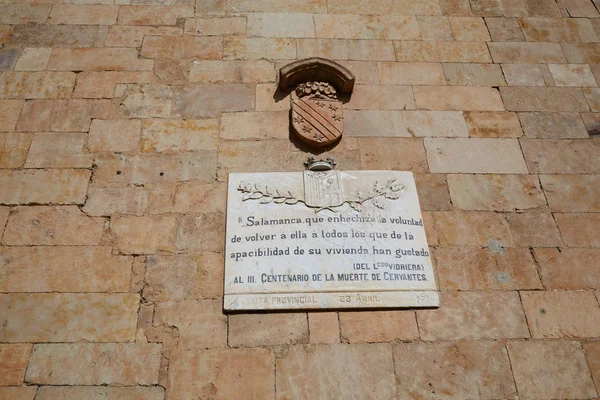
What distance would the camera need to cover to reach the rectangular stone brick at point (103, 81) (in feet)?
13.5

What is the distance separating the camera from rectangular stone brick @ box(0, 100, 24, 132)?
12.9ft

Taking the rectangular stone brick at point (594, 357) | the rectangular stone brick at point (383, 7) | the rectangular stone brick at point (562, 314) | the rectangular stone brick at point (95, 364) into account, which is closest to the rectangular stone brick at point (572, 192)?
the rectangular stone brick at point (562, 314)

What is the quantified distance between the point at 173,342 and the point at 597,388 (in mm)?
2839

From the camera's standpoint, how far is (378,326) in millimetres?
3160

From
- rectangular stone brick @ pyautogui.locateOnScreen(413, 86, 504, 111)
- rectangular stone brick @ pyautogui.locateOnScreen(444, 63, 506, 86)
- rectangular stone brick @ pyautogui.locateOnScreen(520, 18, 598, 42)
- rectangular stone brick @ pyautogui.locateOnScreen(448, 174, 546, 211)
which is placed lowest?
rectangular stone brick @ pyautogui.locateOnScreen(448, 174, 546, 211)

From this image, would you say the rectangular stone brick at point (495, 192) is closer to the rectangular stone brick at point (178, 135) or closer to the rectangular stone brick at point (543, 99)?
the rectangular stone brick at point (543, 99)

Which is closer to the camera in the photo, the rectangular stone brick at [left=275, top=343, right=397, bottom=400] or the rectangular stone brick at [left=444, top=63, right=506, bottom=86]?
the rectangular stone brick at [left=275, top=343, right=397, bottom=400]

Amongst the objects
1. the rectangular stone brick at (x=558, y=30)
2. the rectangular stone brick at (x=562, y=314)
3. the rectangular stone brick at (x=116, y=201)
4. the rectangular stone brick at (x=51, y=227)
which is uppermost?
the rectangular stone brick at (x=558, y=30)

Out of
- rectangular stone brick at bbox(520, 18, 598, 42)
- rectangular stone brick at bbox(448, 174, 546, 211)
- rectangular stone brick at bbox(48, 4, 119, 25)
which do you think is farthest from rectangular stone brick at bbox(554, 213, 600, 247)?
rectangular stone brick at bbox(48, 4, 119, 25)

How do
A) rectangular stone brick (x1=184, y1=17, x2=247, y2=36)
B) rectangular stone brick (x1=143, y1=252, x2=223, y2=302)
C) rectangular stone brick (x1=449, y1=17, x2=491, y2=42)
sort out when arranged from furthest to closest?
rectangular stone brick (x1=449, y1=17, x2=491, y2=42), rectangular stone brick (x1=184, y1=17, x2=247, y2=36), rectangular stone brick (x1=143, y1=252, x2=223, y2=302)

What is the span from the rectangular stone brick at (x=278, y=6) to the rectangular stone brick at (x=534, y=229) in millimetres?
2810

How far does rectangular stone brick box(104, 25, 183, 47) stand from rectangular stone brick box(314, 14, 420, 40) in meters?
1.45

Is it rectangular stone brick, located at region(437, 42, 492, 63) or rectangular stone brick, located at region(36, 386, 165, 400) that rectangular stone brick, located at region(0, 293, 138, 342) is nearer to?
rectangular stone brick, located at region(36, 386, 165, 400)

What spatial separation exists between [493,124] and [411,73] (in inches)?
35.3
